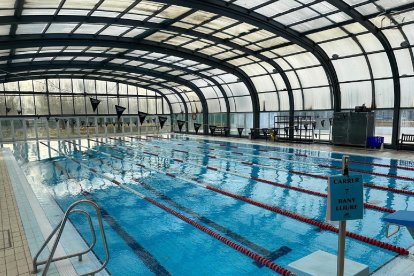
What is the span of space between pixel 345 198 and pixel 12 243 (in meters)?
4.60

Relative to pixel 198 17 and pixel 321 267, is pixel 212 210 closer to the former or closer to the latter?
pixel 321 267

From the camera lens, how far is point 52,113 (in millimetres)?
26344

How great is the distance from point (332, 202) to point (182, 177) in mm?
7864

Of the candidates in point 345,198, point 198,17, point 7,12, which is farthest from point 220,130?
point 345,198

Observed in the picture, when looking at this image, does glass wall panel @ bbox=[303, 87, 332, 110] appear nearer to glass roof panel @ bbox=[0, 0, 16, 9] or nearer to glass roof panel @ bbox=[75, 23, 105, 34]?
glass roof panel @ bbox=[75, 23, 105, 34]

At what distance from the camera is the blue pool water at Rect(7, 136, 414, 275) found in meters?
4.21

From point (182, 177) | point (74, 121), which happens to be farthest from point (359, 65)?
point (74, 121)

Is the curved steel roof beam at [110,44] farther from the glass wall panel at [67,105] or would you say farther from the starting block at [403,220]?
Answer: the starting block at [403,220]

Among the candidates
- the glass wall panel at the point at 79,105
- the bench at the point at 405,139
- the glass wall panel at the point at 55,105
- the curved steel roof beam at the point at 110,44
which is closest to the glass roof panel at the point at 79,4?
the curved steel roof beam at the point at 110,44

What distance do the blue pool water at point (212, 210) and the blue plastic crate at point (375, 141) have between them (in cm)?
289

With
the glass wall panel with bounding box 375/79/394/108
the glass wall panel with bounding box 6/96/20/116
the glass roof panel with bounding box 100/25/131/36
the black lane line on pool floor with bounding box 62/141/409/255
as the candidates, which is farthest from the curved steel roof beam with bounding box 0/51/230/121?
the black lane line on pool floor with bounding box 62/141/409/255

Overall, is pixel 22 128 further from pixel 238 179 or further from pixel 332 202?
pixel 332 202

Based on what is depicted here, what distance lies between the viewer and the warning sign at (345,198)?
1.96 m

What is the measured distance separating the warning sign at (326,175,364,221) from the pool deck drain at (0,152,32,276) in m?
3.55
